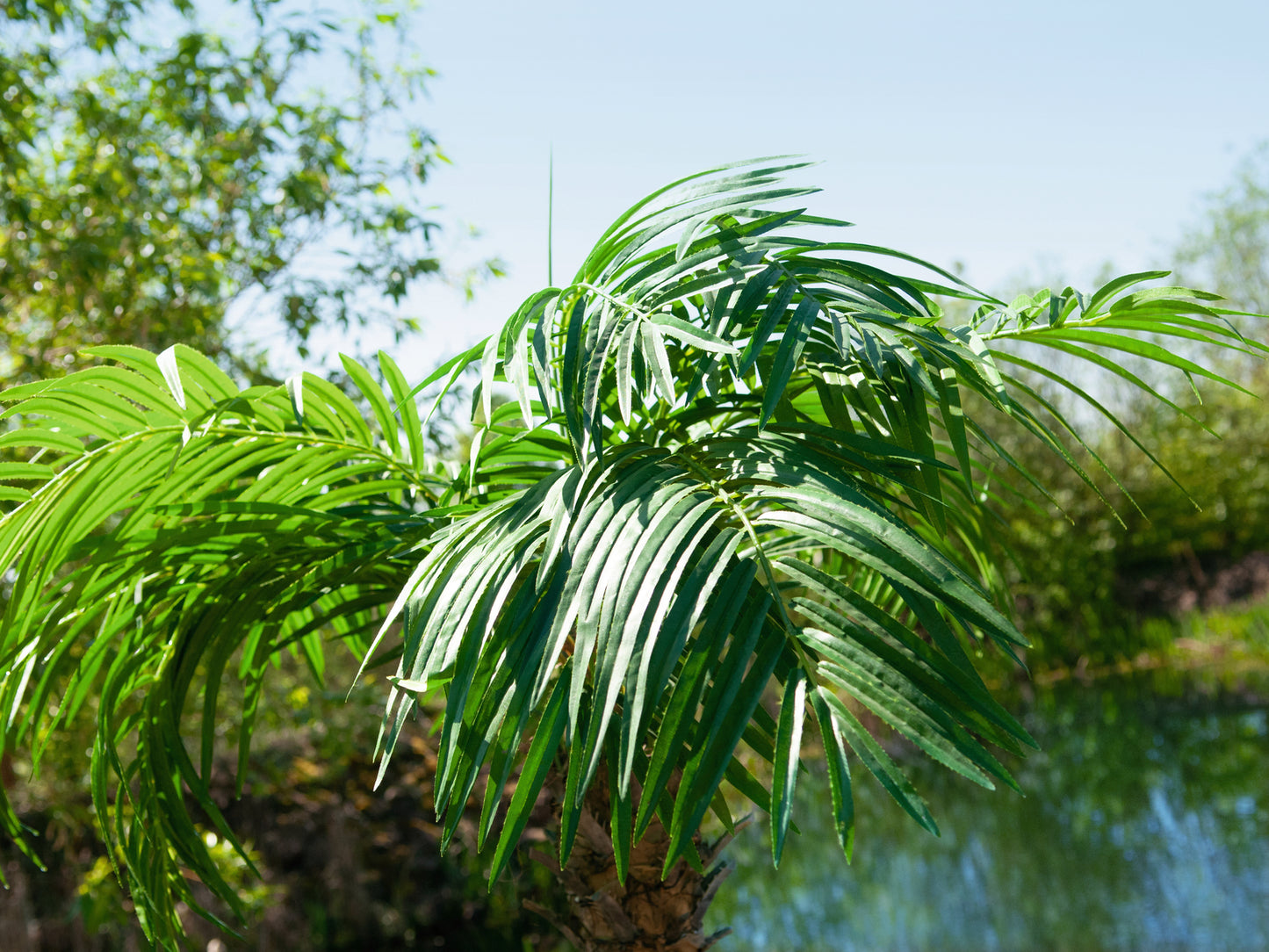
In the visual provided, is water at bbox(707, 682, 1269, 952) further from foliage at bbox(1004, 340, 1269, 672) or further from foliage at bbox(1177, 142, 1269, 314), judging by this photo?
Answer: foliage at bbox(1177, 142, 1269, 314)

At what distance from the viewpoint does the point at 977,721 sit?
3.25ft

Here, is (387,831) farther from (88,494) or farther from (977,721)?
(977,721)

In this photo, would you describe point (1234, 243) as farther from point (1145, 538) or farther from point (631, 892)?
point (631, 892)

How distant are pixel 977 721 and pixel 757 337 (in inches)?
19.9

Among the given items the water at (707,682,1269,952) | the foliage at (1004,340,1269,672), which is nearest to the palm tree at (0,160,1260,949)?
the water at (707,682,1269,952)

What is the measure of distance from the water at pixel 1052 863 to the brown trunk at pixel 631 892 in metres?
2.75

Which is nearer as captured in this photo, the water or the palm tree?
the palm tree

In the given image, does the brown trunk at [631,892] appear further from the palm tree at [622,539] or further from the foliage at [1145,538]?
the foliage at [1145,538]

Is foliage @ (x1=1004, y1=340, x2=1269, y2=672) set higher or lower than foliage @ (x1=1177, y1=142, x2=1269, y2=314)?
lower

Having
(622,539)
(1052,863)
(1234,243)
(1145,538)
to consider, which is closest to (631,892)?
(622,539)

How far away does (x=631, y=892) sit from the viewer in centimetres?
162

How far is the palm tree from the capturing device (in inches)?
39.4

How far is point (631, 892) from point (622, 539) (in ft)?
2.68

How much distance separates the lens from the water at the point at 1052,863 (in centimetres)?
401
